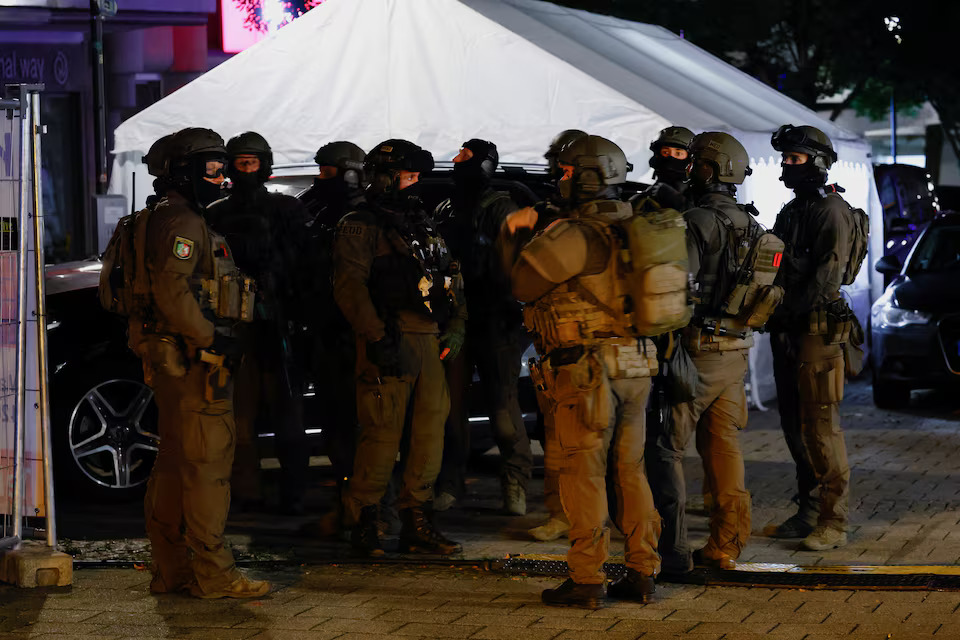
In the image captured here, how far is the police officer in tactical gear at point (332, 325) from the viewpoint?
7.93 metres

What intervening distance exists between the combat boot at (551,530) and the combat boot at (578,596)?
4.88 ft

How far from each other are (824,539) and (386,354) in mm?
2384

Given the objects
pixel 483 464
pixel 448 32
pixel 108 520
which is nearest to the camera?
pixel 108 520

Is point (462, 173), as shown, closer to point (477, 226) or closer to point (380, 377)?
point (477, 226)

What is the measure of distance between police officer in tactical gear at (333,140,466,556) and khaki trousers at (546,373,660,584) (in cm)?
114

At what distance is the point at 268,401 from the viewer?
8.16 m

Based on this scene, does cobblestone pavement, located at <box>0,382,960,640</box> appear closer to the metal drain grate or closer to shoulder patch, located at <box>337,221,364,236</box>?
the metal drain grate

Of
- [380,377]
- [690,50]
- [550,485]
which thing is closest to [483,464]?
[550,485]

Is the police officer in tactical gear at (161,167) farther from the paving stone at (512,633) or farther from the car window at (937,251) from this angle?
the car window at (937,251)

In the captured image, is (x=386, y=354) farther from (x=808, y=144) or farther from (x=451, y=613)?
(x=808, y=144)

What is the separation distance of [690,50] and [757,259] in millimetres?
8655

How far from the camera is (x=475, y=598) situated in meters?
6.47

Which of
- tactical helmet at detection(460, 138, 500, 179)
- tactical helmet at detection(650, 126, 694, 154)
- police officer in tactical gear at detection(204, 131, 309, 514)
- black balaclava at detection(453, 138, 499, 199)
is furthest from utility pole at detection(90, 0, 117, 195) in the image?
tactical helmet at detection(650, 126, 694, 154)

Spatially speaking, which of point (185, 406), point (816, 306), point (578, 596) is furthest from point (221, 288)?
point (816, 306)
